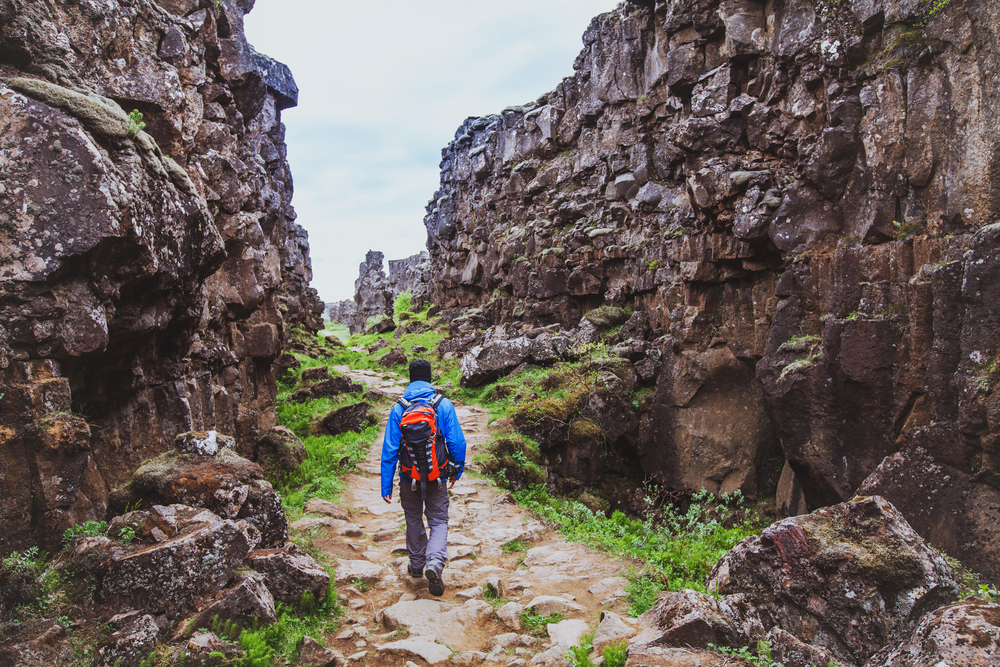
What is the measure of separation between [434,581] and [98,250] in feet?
14.8

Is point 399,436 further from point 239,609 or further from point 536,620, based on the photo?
point 536,620

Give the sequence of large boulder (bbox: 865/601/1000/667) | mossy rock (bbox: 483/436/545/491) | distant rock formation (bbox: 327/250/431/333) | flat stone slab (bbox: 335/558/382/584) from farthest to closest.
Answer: distant rock formation (bbox: 327/250/431/333) → mossy rock (bbox: 483/436/545/491) → flat stone slab (bbox: 335/558/382/584) → large boulder (bbox: 865/601/1000/667)

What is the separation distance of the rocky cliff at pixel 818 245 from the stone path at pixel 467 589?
459 cm

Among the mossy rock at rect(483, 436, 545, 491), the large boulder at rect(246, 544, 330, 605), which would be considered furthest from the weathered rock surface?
the large boulder at rect(246, 544, 330, 605)

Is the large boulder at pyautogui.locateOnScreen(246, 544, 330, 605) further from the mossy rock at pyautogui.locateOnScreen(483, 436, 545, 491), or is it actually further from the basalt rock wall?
the mossy rock at pyautogui.locateOnScreen(483, 436, 545, 491)

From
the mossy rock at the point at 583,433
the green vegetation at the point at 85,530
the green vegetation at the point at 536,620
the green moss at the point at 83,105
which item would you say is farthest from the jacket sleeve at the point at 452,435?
the mossy rock at the point at 583,433

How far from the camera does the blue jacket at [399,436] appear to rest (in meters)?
6.11

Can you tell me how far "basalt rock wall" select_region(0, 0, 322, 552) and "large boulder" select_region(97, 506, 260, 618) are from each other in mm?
696

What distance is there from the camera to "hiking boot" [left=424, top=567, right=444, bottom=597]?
19.3 ft

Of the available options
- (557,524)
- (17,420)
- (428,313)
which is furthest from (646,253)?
(428,313)

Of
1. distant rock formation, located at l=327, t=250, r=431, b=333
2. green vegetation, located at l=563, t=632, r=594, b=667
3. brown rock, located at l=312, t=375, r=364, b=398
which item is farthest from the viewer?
distant rock formation, located at l=327, t=250, r=431, b=333

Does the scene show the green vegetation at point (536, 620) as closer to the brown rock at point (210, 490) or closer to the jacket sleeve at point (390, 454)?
the jacket sleeve at point (390, 454)

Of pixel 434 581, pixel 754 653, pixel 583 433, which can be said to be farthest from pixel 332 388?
pixel 754 653

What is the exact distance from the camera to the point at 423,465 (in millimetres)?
5980
